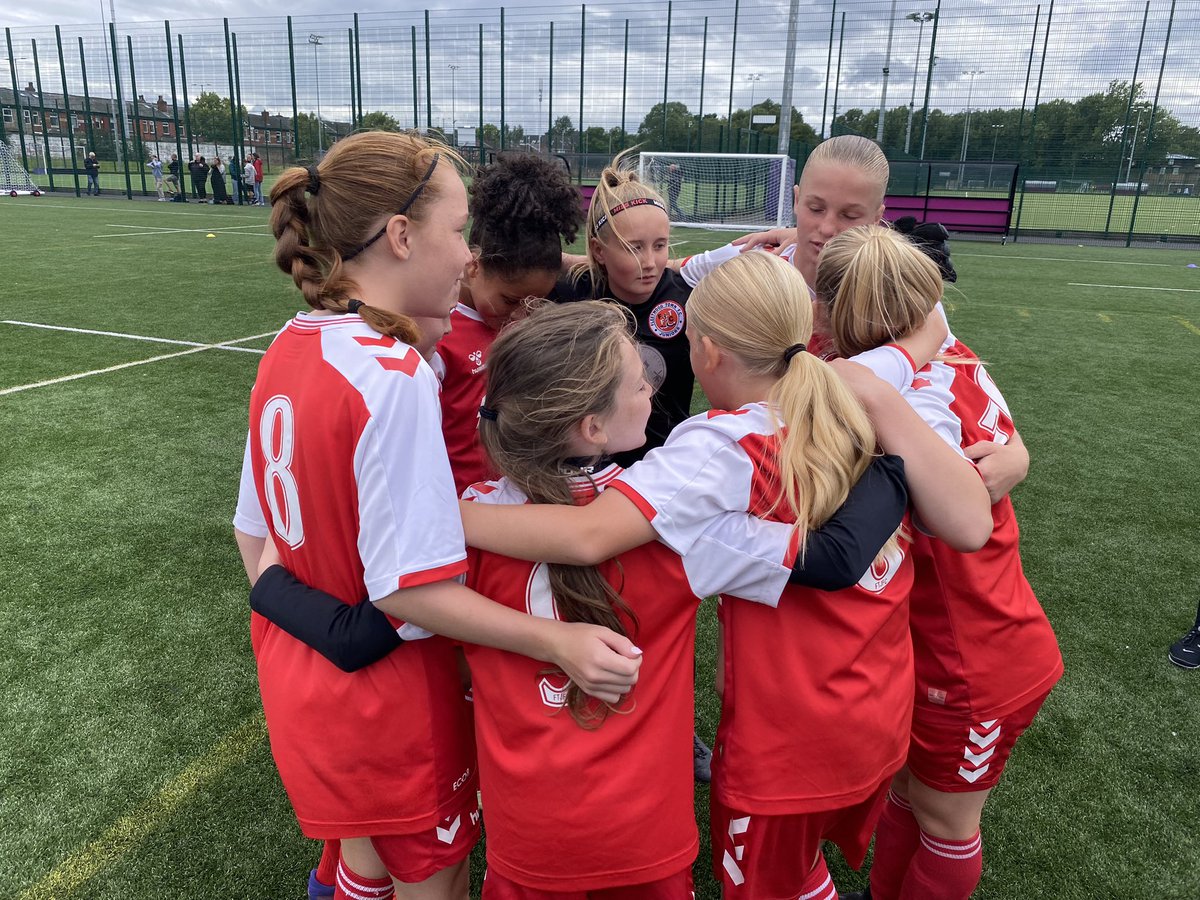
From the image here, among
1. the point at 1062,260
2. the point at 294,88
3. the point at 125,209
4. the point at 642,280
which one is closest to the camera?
the point at 642,280

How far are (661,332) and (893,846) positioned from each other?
5.00ft

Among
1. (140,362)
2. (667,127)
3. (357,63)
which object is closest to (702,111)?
(667,127)

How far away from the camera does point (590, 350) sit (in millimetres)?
1427

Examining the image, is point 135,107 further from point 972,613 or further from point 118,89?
point 972,613

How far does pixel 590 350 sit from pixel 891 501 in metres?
0.58

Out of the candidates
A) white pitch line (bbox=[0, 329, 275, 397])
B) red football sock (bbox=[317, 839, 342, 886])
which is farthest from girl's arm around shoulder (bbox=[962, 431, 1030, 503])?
white pitch line (bbox=[0, 329, 275, 397])

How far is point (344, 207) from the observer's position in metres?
Result: 1.42

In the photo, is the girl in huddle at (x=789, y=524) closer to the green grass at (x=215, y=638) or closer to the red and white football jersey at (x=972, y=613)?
the red and white football jersey at (x=972, y=613)

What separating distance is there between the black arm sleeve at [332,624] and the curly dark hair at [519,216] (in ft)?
3.52

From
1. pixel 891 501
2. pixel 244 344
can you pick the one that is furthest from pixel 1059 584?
pixel 244 344

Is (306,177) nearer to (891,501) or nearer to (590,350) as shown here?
(590,350)

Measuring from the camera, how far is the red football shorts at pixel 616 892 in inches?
58.3

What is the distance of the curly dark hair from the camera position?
2123mm

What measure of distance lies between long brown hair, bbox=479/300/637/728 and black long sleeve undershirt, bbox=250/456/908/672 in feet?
1.02
